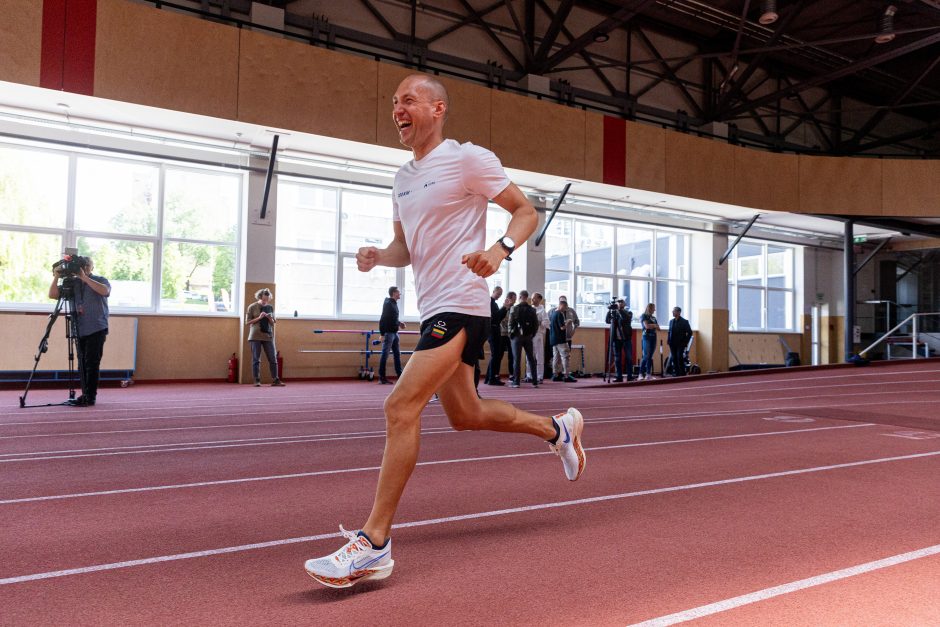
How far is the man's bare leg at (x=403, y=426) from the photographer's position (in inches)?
87.4

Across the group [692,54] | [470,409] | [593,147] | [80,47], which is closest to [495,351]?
[593,147]

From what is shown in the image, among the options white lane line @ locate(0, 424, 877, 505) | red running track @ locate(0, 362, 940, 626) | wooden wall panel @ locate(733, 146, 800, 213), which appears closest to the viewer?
red running track @ locate(0, 362, 940, 626)

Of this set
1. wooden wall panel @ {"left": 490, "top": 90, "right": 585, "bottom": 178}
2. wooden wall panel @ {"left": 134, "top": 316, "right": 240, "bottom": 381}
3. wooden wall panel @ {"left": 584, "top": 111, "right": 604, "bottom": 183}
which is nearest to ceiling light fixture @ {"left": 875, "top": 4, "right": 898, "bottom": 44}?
wooden wall panel @ {"left": 584, "top": 111, "right": 604, "bottom": 183}

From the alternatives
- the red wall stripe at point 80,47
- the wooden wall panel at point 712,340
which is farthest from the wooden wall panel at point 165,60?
the wooden wall panel at point 712,340

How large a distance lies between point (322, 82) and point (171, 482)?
845cm

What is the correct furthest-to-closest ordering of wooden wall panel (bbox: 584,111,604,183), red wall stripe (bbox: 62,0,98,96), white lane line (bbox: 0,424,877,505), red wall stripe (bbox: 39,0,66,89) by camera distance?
wooden wall panel (bbox: 584,111,604,183) → red wall stripe (bbox: 62,0,98,96) → red wall stripe (bbox: 39,0,66,89) → white lane line (bbox: 0,424,877,505)

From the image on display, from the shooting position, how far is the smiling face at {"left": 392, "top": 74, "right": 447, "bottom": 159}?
257 centimetres

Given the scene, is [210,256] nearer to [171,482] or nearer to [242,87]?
[242,87]

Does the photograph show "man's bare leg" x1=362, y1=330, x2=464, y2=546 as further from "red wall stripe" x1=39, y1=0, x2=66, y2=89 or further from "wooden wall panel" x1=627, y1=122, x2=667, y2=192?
"wooden wall panel" x1=627, y1=122, x2=667, y2=192

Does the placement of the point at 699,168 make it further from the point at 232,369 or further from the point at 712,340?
the point at 232,369

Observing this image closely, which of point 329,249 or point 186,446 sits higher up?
point 329,249

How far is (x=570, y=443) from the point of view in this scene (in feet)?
10.6

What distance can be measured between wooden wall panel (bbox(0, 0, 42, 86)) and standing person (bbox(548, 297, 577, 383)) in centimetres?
921

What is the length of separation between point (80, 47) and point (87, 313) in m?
4.19
